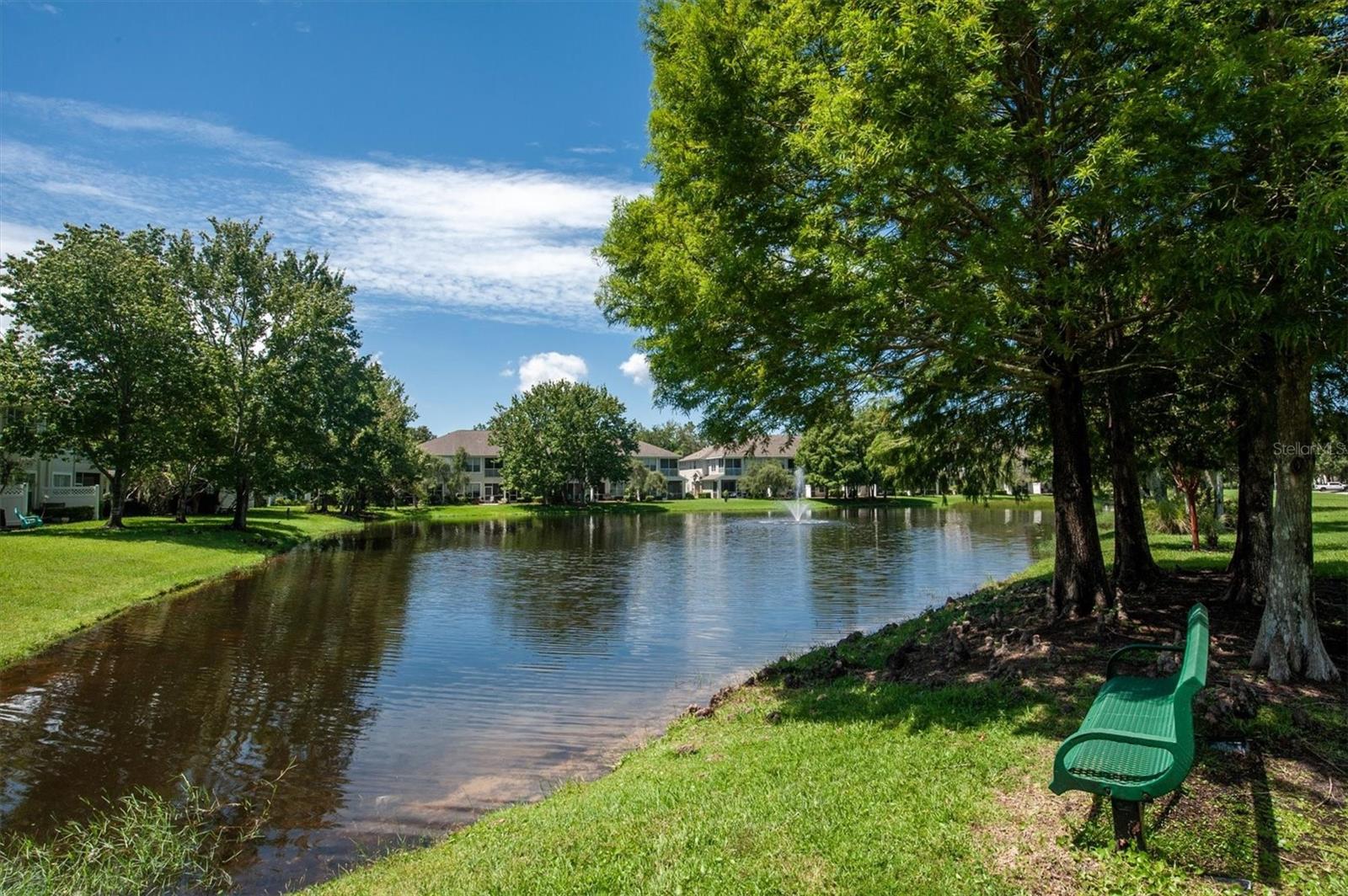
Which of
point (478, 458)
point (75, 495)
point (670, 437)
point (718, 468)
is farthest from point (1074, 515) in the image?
point (670, 437)

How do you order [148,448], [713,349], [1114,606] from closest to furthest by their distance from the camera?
1. [713,349]
2. [1114,606]
3. [148,448]

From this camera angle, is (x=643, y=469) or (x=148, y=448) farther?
(x=643, y=469)

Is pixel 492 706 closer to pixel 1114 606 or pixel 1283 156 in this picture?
pixel 1114 606

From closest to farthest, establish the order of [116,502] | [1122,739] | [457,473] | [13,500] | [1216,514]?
[1122,739] → [1216,514] → [116,502] → [13,500] → [457,473]

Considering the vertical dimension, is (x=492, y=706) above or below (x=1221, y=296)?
below

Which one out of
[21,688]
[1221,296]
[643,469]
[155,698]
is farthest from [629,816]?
[643,469]

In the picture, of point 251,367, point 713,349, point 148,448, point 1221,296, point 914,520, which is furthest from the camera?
point 914,520

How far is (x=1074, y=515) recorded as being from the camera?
1080 centimetres

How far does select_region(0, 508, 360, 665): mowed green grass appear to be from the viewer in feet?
51.2

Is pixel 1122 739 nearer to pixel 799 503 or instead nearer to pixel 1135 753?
pixel 1135 753

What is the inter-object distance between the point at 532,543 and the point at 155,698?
28014 mm

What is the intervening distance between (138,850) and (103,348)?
Result: 33.1 m

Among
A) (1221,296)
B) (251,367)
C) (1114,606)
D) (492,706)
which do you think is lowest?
(492,706)

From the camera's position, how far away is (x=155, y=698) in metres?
11.4
